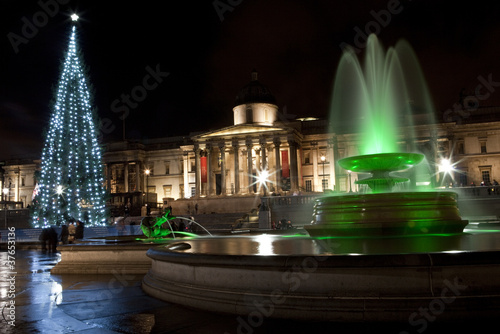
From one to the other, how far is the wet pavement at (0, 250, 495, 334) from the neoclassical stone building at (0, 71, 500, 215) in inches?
1528

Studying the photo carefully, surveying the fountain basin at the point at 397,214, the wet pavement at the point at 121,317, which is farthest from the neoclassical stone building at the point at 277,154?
the wet pavement at the point at 121,317

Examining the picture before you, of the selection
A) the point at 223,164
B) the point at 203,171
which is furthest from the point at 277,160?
the point at 203,171

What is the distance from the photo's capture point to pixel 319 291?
4777mm

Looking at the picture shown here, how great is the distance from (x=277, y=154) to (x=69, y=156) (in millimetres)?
26067

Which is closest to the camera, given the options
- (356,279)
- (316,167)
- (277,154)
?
(356,279)

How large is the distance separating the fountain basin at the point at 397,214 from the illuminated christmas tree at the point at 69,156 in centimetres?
2647

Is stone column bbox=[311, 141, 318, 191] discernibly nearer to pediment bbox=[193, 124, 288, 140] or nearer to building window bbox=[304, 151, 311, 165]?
building window bbox=[304, 151, 311, 165]

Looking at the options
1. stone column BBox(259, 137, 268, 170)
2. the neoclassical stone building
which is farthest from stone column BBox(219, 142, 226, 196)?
stone column BBox(259, 137, 268, 170)

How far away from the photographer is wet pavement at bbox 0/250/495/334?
439 cm

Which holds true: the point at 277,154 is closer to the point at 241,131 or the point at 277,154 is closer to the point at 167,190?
the point at 241,131

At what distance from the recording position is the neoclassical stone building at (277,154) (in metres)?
50.7

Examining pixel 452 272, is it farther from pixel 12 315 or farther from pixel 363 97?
pixel 363 97

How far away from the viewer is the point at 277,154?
50.4 m

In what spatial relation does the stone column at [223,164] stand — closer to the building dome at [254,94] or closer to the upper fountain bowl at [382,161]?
the building dome at [254,94]
